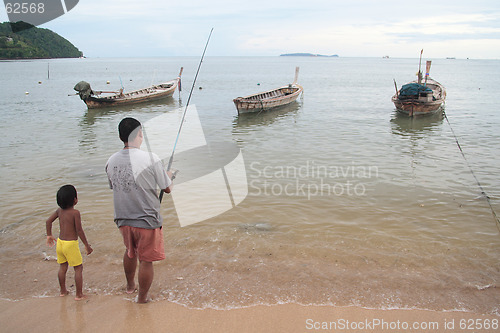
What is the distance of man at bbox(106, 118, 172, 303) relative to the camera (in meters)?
3.31

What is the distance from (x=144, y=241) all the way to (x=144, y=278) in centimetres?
46

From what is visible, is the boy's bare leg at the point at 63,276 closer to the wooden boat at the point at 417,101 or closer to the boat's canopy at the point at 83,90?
Result: the wooden boat at the point at 417,101

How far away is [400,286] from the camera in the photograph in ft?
14.3

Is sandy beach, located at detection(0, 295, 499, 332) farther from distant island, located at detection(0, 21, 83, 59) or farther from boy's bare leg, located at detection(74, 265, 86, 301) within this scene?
distant island, located at detection(0, 21, 83, 59)

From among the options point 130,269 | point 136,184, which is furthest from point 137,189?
point 130,269

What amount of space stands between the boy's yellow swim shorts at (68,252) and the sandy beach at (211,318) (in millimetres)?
469

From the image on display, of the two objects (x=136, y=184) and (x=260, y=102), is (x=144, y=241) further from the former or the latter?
(x=260, y=102)

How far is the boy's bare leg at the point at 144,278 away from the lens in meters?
3.58

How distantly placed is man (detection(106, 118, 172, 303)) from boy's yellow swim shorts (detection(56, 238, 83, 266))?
69 centimetres

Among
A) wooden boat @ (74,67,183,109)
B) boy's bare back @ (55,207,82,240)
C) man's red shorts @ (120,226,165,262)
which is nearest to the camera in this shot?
man's red shorts @ (120,226,165,262)

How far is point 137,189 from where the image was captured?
335cm

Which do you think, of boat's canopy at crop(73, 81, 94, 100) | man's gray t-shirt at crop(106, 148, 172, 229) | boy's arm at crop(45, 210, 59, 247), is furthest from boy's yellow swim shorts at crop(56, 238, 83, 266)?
boat's canopy at crop(73, 81, 94, 100)

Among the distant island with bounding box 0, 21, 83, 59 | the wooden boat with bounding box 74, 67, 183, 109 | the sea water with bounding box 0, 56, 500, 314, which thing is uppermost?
the distant island with bounding box 0, 21, 83, 59

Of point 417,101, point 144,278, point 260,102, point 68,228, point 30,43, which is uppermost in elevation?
→ point 30,43
